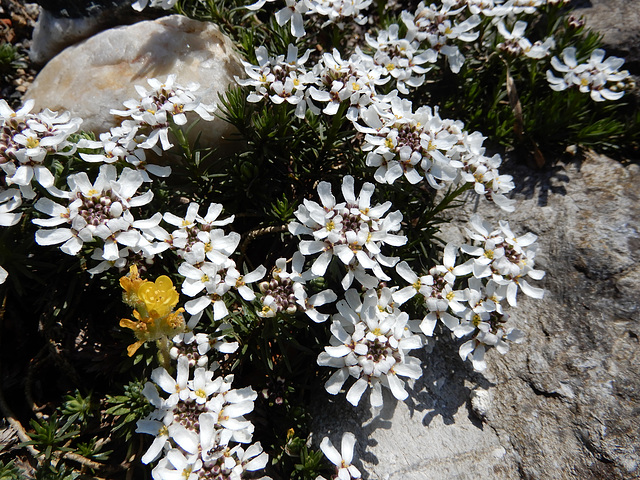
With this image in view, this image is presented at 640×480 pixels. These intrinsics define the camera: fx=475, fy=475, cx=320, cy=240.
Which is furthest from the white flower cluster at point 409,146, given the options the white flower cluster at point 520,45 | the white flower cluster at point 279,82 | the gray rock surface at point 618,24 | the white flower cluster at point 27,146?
the gray rock surface at point 618,24

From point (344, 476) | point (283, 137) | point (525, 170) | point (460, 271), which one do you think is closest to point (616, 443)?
point (460, 271)

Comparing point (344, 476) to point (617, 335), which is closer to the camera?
point (344, 476)

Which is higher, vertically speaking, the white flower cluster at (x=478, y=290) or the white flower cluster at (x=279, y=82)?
the white flower cluster at (x=279, y=82)

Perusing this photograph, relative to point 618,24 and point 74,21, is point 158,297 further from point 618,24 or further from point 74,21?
point 618,24

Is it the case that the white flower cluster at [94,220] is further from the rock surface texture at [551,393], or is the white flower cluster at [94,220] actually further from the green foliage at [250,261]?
the rock surface texture at [551,393]

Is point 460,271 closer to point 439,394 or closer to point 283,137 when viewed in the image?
point 439,394

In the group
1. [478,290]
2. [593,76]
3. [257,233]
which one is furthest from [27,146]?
[593,76]
